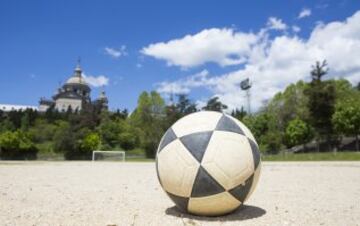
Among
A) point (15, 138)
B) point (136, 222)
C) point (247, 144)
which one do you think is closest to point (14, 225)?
point (136, 222)

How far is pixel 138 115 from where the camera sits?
80.7 metres

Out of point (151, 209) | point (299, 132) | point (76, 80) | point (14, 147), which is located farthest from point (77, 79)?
point (151, 209)

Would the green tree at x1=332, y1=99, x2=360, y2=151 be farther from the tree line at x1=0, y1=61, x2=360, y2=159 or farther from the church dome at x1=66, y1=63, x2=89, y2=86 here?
the church dome at x1=66, y1=63, x2=89, y2=86

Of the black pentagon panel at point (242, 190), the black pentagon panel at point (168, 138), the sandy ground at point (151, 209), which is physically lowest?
the sandy ground at point (151, 209)

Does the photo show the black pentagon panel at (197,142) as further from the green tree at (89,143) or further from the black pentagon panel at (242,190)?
the green tree at (89,143)

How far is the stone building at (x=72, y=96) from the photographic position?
153500 mm

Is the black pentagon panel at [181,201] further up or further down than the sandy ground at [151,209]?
further up

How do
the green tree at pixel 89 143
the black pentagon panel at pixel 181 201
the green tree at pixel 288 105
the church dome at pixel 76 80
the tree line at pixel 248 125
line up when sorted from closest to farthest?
the black pentagon panel at pixel 181 201
the tree line at pixel 248 125
the green tree at pixel 89 143
the green tree at pixel 288 105
the church dome at pixel 76 80

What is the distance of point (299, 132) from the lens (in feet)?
200

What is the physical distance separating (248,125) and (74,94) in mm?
108070

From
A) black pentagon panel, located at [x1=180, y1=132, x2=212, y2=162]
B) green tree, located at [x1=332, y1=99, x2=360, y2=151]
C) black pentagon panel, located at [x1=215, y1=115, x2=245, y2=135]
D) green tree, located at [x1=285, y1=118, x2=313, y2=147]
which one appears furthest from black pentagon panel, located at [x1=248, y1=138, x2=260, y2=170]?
green tree, located at [x1=285, y1=118, x2=313, y2=147]

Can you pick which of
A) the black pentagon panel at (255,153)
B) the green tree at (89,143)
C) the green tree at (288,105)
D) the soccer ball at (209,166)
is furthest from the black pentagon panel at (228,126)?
the green tree at (288,105)

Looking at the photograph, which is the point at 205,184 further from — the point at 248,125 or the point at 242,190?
the point at 248,125

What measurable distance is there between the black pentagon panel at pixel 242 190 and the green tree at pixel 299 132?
5780 centimetres
